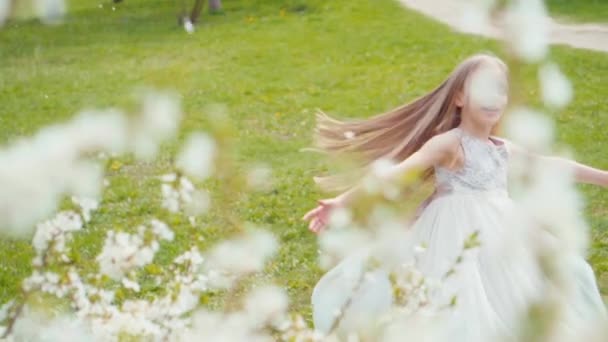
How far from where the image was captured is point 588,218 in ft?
21.8

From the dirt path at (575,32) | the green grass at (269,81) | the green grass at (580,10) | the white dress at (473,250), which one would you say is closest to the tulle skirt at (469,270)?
the white dress at (473,250)

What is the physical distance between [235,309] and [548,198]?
441 mm

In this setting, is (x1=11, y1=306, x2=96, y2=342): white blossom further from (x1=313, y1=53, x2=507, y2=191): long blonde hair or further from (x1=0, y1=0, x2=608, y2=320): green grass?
(x1=313, y1=53, x2=507, y2=191): long blonde hair

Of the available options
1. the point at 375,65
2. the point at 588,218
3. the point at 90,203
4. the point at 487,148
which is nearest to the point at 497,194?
the point at 487,148

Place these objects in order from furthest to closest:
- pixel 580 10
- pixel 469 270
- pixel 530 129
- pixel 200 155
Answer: pixel 580 10 < pixel 469 270 < pixel 200 155 < pixel 530 129

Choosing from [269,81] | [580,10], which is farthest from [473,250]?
[580,10]

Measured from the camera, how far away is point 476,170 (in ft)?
13.6

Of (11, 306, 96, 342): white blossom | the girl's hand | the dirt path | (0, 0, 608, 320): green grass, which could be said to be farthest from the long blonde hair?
the dirt path

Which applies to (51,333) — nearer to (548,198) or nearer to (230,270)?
(230,270)

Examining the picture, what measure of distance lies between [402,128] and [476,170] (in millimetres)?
379

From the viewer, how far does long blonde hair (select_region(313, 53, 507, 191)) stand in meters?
4.17

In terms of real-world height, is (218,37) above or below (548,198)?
below

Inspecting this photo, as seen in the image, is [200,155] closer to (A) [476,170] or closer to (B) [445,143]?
(B) [445,143]

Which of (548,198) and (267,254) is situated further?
(267,254)
